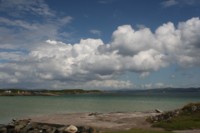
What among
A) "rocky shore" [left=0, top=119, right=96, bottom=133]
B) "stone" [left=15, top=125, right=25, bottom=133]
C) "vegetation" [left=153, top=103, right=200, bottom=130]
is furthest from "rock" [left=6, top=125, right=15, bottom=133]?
"vegetation" [left=153, top=103, right=200, bottom=130]

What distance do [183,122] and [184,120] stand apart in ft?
4.97

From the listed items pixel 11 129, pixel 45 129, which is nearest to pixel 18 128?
pixel 11 129

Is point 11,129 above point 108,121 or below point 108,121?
above

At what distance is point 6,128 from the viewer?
36094 millimetres

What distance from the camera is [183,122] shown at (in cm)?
3809

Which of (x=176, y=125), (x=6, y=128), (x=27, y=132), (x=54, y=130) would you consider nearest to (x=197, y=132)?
(x=176, y=125)

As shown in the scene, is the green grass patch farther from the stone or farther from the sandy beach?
the stone

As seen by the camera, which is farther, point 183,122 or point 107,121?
point 107,121

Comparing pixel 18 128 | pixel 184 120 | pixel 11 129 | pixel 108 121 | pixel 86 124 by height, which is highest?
pixel 184 120

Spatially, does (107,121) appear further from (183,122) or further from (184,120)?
(183,122)

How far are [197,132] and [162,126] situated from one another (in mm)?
6407

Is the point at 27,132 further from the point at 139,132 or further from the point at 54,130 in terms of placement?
the point at 139,132

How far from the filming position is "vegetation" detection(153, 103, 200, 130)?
3633 centimetres

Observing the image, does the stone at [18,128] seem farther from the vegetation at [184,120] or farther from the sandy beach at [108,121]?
the vegetation at [184,120]
